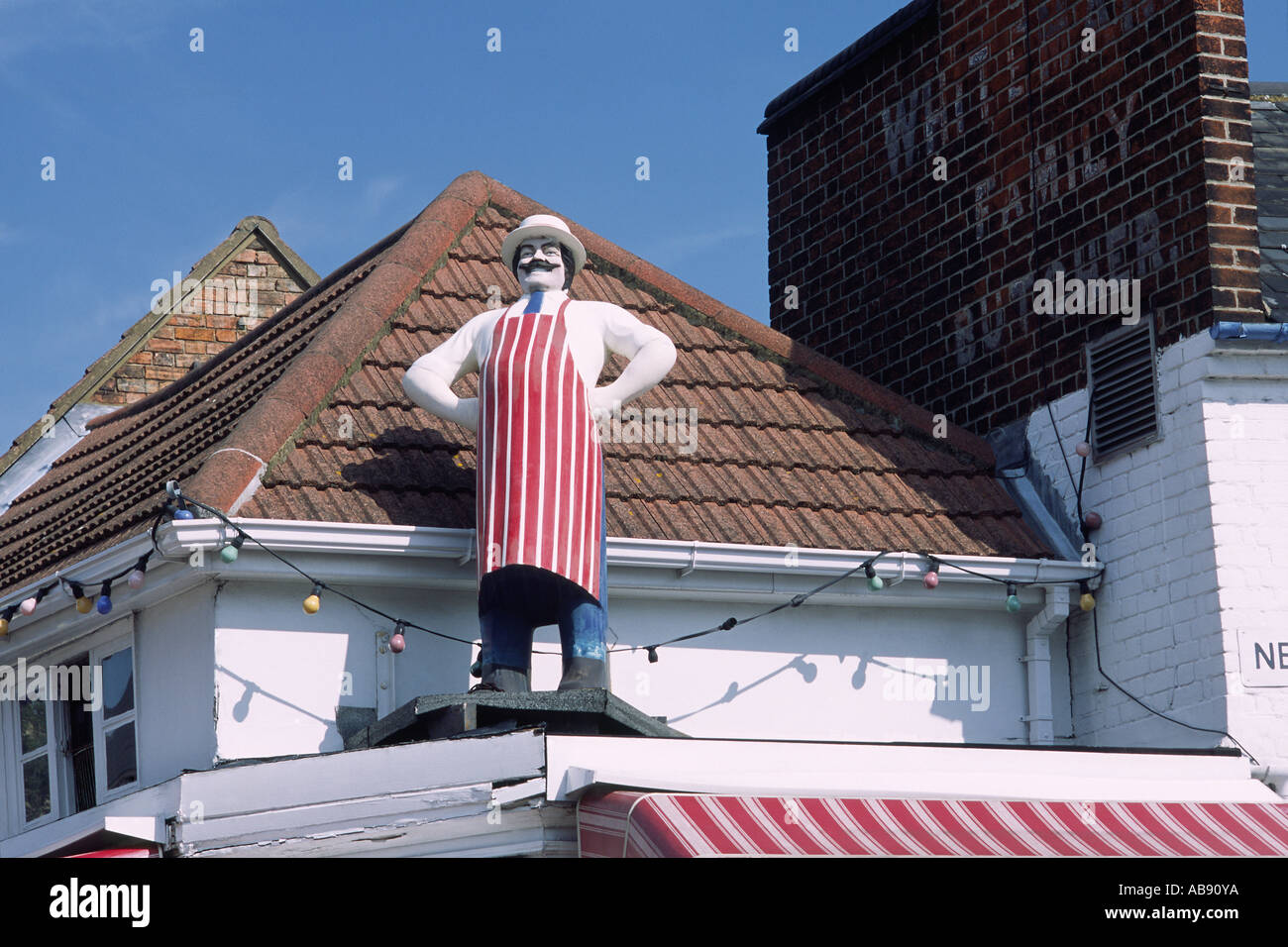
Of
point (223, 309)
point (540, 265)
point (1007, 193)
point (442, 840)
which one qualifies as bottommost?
point (442, 840)

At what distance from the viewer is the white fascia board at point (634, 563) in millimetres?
9938

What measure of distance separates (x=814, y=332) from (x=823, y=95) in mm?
1844

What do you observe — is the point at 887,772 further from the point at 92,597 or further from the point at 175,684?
the point at 92,597

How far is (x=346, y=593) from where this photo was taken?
33.9 ft

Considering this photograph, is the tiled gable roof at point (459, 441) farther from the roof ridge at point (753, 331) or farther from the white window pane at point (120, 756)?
the white window pane at point (120, 756)

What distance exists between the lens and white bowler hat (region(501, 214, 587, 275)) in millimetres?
10453

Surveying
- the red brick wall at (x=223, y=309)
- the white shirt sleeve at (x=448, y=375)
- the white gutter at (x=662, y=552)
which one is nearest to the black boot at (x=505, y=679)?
the white gutter at (x=662, y=552)

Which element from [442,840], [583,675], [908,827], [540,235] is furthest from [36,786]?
[908,827]

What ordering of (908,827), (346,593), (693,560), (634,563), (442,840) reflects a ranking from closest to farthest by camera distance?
1. (908,827)
2. (442,840)
3. (346,593)
4. (634,563)
5. (693,560)

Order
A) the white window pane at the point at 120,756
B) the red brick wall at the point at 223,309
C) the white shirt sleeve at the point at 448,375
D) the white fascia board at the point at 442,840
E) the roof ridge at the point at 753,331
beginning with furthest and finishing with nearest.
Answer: the red brick wall at the point at 223,309, the roof ridge at the point at 753,331, the white window pane at the point at 120,756, the white shirt sleeve at the point at 448,375, the white fascia board at the point at 442,840

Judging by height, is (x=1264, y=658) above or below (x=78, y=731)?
above

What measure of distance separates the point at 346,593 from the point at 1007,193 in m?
5.20

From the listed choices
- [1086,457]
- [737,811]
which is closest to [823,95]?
[1086,457]

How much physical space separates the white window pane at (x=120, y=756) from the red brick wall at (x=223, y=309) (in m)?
6.65
